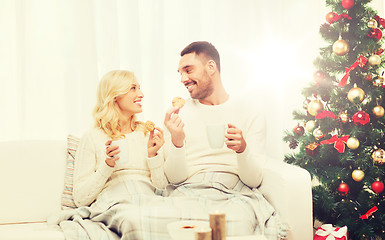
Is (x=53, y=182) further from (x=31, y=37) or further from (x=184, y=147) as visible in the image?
(x=31, y=37)

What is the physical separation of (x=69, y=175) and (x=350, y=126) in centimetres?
168

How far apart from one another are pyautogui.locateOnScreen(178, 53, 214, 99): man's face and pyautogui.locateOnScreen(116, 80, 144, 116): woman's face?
1.05ft

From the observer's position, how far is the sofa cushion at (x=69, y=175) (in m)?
2.49

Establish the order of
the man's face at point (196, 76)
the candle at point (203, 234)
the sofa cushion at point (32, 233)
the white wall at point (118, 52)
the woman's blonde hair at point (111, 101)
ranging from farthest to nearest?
the white wall at point (118, 52), the man's face at point (196, 76), the woman's blonde hair at point (111, 101), the sofa cushion at point (32, 233), the candle at point (203, 234)

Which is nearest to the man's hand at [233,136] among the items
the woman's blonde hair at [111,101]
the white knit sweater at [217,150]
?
the white knit sweater at [217,150]

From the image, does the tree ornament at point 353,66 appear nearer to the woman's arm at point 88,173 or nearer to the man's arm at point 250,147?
the man's arm at point 250,147

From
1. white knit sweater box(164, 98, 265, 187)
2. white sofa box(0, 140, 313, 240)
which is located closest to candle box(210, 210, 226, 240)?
white sofa box(0, 140, 313, 240)

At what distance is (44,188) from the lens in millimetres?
2555

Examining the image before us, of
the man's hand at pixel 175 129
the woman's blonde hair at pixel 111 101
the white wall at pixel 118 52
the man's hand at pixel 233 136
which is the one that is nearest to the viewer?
the man's hand at pixel 233 136

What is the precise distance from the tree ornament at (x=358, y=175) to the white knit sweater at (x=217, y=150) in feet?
2.08

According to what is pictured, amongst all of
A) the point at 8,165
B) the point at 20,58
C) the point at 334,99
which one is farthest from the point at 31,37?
the point at 334,99

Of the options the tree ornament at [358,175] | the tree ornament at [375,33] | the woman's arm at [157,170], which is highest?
the tree ornament at [375,33]

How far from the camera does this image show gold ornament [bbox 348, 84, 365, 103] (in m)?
2.78

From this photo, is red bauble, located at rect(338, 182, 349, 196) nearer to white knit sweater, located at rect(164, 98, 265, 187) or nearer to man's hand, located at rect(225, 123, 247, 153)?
white knit sweater, located at rect(164, 98, 265, 187)
